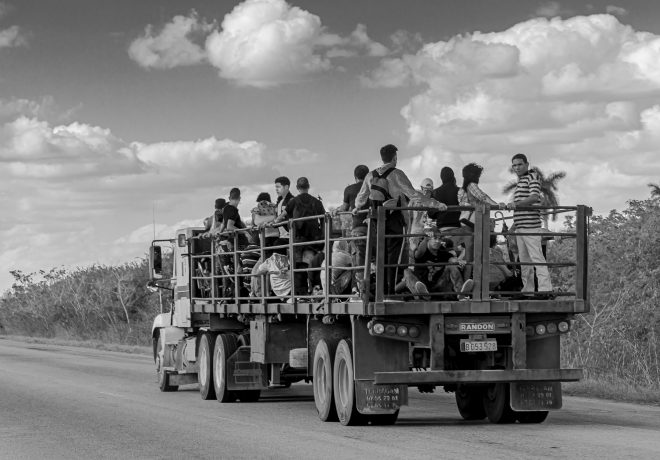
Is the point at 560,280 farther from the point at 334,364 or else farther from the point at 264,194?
the point at 334,364

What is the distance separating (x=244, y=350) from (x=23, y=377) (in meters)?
7.83

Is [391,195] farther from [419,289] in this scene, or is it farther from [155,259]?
[155,259]

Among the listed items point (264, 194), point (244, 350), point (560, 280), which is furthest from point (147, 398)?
point (560, 280)

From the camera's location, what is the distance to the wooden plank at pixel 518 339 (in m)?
14.2

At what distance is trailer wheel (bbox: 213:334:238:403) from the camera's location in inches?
747

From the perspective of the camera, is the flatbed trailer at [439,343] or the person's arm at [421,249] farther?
the person's arm at [421,249]

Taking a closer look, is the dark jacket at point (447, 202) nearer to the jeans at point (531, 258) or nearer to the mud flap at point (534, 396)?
the jeans at point (531, 258)

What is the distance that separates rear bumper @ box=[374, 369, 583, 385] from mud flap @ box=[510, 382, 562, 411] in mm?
348

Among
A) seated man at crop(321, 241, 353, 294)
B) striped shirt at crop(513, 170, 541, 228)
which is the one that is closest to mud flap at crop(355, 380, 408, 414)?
seated man at crop(321, 241, 353, 294)

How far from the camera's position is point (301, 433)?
13.9 meters

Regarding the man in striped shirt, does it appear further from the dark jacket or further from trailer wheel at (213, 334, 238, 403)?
trailer wheel at (213, 334, 238, 403)

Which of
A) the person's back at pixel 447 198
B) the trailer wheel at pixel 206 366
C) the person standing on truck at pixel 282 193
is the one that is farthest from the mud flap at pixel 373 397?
the trailer wheel at pixel 206 366

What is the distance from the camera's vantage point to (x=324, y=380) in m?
15.3

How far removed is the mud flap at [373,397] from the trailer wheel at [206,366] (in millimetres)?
5988
